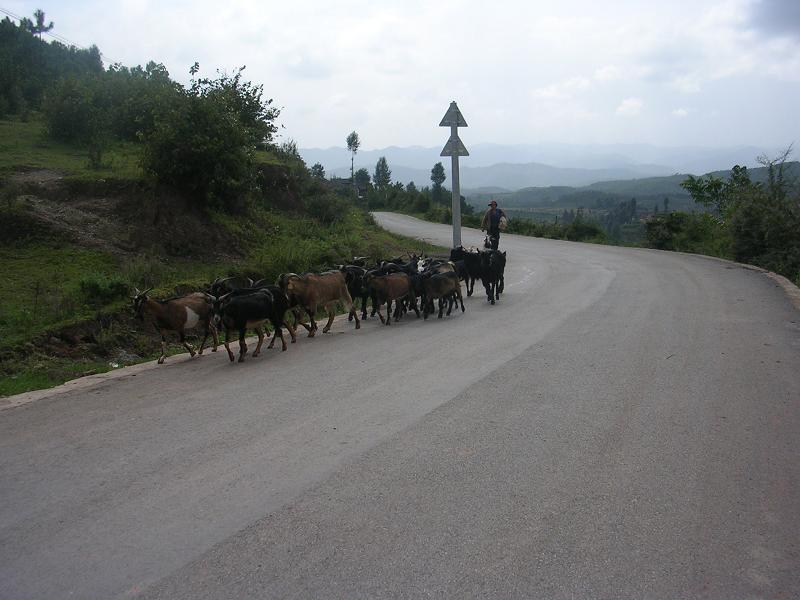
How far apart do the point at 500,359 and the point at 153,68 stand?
17859mm

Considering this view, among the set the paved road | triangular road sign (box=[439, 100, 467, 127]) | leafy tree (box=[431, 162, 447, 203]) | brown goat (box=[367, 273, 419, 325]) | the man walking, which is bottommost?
the paved road

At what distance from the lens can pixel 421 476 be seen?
16.6 ft

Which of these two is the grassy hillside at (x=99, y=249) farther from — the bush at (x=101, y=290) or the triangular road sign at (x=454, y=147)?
the triangular road sign at (x=454, y=147)

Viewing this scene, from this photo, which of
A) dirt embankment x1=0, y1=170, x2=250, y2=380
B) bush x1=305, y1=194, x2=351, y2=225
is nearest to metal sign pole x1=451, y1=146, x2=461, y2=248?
bush x1=305, y1=194, x2=351, y2=225

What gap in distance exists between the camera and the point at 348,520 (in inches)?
173

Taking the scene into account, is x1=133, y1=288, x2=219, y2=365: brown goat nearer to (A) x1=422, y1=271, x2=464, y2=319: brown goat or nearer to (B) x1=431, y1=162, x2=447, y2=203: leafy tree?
(A) x1=422, y1=271, x2=464, y2=319: brown goat

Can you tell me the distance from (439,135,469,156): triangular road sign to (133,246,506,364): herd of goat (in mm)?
4088

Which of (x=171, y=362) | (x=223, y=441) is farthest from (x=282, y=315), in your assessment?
(x=223, y=441)

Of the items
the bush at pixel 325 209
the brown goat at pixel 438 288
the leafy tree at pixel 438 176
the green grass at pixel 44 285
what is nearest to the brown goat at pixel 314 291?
the brown goat at pixel 438 288

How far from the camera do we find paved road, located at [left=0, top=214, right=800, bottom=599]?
151 inches

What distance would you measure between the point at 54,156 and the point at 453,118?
34.9 ft

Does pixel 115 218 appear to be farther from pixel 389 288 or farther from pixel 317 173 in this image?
pixel 317 173

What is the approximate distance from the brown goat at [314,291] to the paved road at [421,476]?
4.93ft

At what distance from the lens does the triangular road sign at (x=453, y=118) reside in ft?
58.5
